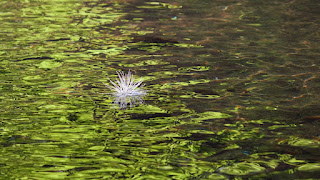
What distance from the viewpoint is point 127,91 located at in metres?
3.12

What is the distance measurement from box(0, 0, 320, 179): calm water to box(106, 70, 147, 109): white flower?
0.23ft

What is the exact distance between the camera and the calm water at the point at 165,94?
225cm

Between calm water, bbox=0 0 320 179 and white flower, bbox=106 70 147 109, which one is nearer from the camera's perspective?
calm water, bbox=0 0 320 179

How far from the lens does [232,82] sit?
325cm

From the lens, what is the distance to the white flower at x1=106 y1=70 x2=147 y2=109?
9.79ft

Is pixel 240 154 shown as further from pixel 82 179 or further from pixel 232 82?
pixel 232 82

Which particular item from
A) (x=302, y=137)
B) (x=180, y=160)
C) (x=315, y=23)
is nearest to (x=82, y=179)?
(x=180, y=160)

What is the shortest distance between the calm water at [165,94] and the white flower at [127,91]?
0.23 feet

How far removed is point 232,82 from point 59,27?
2.08m

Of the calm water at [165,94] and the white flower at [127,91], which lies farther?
the white flower at [127,91]

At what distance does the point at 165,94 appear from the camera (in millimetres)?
3062

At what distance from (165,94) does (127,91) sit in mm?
254

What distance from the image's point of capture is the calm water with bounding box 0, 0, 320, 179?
2250mm

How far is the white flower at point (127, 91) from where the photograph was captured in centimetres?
298
